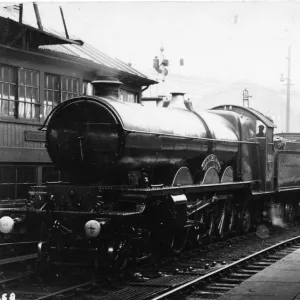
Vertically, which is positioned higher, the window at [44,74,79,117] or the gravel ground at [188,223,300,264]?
the window at [44,74,79,117]

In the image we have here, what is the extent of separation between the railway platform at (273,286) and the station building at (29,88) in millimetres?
5782

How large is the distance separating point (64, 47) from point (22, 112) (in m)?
2.65

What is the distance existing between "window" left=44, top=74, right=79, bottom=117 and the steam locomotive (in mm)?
4022

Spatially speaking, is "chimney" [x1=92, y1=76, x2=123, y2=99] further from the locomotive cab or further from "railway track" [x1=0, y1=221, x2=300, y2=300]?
the locomotive cab

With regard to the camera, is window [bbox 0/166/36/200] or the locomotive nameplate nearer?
window [bbox 0/166/36/200]

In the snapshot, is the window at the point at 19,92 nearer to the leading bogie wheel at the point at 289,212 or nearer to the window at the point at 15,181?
the window at the point at 15,181

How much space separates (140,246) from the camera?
1110cm

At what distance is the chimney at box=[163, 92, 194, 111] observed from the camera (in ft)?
43.6

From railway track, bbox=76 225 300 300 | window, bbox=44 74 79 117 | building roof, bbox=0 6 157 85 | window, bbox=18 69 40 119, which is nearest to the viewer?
railway track, bbox=76 225 300 300

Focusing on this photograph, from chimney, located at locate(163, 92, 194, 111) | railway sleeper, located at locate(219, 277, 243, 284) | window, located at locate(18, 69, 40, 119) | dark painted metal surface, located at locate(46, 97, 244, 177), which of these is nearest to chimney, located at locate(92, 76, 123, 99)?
dark painted metal surface, located at locate(46, 97, 244, 177)

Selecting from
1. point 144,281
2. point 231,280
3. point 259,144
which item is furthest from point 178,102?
point 144,281

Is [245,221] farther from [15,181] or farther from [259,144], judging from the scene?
[15,181]

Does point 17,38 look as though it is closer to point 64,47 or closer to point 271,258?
point 64,47

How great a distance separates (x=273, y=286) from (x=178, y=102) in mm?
5472
